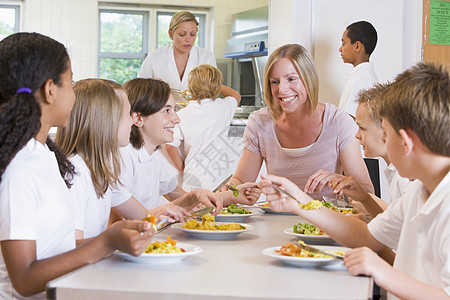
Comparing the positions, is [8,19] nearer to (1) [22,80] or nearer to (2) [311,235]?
(1) [22,80]

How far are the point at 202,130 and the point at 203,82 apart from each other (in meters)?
0.31

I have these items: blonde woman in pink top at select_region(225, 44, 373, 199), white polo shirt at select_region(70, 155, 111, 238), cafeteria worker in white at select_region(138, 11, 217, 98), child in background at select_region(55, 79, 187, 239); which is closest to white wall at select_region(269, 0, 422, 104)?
cafeteria worker in white at select_region(138, 11, 217, 98)

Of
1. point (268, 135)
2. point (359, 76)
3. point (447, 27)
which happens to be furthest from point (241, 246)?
point (447, 27)

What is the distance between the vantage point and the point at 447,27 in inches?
169

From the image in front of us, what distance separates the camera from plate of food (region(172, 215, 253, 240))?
1566 millimetres

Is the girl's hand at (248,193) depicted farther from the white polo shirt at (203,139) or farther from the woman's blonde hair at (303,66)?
the white polo shirt at (203,139)

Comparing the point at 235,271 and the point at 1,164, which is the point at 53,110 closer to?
the point at 1,164

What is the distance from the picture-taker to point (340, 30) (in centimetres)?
406

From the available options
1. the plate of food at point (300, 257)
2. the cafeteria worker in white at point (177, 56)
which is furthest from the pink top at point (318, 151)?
the cafeteria worker in white at point (177, 56)

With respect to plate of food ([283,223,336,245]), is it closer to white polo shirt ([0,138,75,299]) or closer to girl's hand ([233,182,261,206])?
girl's hand ([233,182,261,206])

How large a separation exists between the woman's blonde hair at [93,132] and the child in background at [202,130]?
1882mm

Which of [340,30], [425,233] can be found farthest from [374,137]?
[340,30]

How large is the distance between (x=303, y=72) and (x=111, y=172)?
0.97 m

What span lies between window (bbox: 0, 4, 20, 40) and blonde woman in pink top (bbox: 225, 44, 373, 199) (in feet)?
16.0
